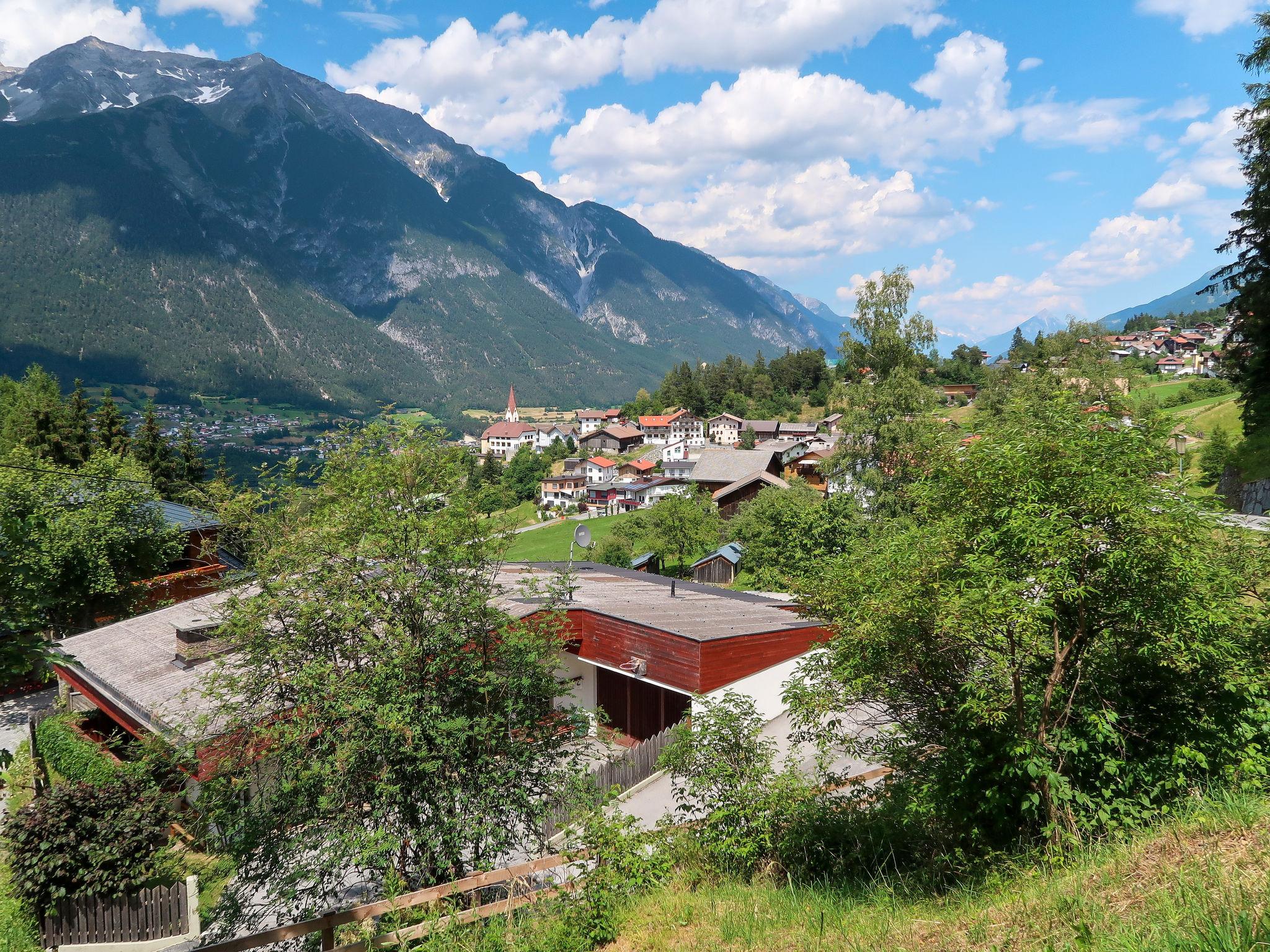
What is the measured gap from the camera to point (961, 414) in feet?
284

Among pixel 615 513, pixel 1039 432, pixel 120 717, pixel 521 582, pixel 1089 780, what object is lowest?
pixel 615 513

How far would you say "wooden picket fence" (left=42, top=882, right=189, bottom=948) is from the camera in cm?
1063

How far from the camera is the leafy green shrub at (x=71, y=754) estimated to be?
1462cm

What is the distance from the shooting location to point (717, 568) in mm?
43688

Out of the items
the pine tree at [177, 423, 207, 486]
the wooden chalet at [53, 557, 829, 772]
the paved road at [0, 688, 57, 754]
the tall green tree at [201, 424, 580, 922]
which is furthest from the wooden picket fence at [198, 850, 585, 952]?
the pine tree at [177, 423, 207, 486]

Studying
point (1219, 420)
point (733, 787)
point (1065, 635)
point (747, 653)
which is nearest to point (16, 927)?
point (733, 787)

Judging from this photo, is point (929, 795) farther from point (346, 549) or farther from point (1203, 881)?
point (346, 549)

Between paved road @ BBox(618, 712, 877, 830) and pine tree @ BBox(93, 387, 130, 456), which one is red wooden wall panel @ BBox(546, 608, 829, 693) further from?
pine tree @ BBox(93, 387, 130, 456)

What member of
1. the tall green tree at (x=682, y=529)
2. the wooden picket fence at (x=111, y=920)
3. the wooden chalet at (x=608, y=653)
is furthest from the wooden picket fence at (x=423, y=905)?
the tall green tree at (x=682, y=529)

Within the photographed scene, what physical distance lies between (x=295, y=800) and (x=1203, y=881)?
8.26 m

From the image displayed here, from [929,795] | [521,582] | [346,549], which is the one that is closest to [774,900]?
[929,795]

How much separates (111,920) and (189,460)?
4289 cm

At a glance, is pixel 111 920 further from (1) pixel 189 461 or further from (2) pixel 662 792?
(1) pixel 189 461

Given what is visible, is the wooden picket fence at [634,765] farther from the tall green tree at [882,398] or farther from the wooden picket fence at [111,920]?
the tall green tree at [882,398]
